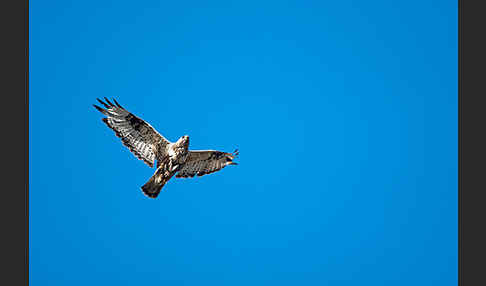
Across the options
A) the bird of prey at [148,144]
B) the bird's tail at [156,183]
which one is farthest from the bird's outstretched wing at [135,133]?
the bird's tail at [156,183]

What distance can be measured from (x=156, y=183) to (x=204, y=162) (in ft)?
5.39

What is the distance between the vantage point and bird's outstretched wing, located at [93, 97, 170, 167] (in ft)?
34.6

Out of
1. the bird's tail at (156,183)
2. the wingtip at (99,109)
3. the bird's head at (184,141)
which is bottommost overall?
the bird's tail at (156,183)

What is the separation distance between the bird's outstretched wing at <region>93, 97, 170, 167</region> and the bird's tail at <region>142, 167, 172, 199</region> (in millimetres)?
298

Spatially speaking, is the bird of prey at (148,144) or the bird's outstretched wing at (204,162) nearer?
the bird of prey at (148,144)

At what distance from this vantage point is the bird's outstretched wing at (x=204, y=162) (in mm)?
11516

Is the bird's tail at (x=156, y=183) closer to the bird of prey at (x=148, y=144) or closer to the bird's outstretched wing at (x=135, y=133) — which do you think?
the bird of prey at (x=148, y=144)

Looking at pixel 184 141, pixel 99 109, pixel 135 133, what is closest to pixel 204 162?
pixel 184 141

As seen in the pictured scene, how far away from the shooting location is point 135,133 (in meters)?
10.7

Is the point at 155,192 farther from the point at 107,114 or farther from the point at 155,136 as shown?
the point at 107,114

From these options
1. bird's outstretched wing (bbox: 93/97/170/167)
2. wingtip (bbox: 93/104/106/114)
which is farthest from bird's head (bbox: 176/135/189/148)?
wingtip (bbox: 93/104/106/114)

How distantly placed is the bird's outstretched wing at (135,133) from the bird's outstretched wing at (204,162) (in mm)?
949

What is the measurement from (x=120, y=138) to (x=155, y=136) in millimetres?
848

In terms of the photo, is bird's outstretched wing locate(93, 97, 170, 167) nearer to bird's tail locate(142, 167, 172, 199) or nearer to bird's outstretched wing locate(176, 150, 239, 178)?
bird's tail locate(142, 167, 172, 199)
